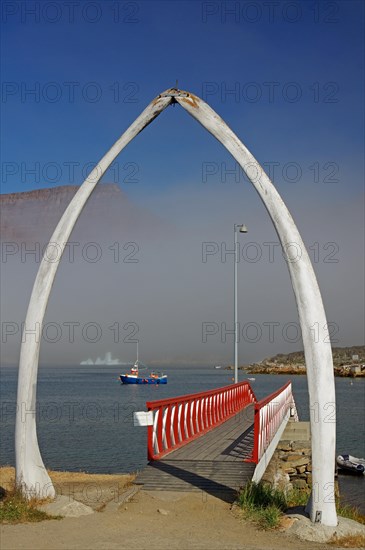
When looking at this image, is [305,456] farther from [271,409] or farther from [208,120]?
[208,120]

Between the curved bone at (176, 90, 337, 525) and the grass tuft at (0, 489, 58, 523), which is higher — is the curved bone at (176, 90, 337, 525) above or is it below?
above

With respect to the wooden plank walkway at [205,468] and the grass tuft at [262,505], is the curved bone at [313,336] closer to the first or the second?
the grass tuft at [262,505]

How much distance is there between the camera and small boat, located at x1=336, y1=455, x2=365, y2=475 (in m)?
29.8

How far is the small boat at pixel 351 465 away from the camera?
29828 millimetres

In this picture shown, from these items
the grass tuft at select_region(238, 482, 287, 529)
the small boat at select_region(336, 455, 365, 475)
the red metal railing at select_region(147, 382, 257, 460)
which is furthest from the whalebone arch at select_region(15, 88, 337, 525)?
the small boat at select_region(336, 455, 365, 475)

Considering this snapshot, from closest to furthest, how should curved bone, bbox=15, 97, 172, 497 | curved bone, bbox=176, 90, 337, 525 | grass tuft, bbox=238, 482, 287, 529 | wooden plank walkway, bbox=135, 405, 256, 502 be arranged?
curved bone, bbox=176, 90, 337, 525 < grass tuft, bbox=238, 482, 287, 529 < curved bone, bbox=15, 97, 172, 497 < wooden plank walkway, bbox=135, 405, 256, 502

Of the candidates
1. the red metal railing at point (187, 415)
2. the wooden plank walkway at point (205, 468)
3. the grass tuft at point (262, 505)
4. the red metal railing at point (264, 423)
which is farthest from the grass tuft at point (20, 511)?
→ the red metal railing at point (264, 423)

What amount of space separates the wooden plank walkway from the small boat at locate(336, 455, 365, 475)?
48.2ft

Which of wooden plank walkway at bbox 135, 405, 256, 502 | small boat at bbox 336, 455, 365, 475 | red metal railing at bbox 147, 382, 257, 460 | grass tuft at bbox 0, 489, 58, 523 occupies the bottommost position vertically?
small boat at bbox 336, 455, 365, 475

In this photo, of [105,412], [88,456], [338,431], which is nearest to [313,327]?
[88,456]

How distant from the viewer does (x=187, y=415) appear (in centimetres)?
1839

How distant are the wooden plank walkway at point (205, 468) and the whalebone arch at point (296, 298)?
6.89 feet

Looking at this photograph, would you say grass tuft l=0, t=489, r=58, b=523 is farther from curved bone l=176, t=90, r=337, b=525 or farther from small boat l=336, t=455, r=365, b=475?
small boat l=336, t=455, r=365, b=475

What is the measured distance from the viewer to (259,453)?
524 inches
